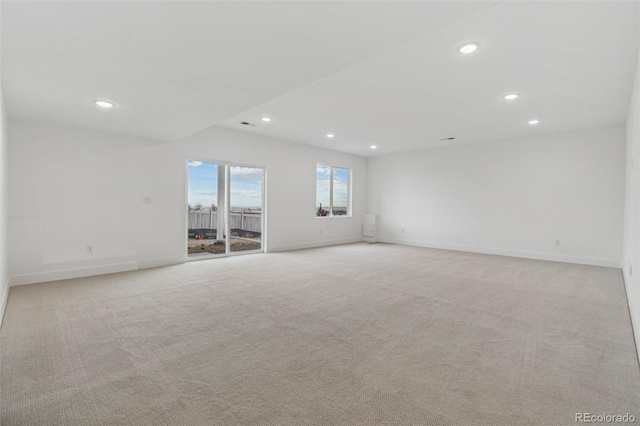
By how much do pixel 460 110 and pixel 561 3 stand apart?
8.67ft

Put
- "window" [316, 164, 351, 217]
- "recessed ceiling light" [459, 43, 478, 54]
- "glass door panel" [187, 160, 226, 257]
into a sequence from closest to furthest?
"recessed ceiling light" [459, 43, 478, 54] < "glass door panel" [187, 160, 226, 257] < "window" [316, 164, 351, 217]

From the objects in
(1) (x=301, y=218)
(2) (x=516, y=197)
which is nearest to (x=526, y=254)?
(2) (x=516, y=197)

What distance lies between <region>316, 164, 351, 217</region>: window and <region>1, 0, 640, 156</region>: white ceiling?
11.2ft

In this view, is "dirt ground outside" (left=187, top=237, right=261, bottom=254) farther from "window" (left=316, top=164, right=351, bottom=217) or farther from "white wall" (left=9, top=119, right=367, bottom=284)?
"window" (left=316, top=164, right=351, bottom=217)

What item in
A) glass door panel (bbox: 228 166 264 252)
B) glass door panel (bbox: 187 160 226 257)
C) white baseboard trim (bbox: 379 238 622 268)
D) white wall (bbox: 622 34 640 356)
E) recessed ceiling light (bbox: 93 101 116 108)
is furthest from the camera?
glass door panel (bbox: 228 166 264 252)

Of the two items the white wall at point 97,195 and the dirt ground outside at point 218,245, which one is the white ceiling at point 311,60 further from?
the dirt ground outside at point 218,245

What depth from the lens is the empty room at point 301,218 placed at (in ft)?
6.07

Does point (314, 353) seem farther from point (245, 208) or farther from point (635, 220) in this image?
point (245, 208)

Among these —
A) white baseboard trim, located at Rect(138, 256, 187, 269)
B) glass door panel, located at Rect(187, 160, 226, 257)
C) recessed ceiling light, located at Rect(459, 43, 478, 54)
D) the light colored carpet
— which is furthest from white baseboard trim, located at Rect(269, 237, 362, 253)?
recessed ceiling light, located at Rect(459, 43, 478, 54)

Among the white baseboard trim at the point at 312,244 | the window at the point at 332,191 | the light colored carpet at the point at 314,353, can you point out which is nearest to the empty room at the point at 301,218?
the light colored carpet at the point at 314,353

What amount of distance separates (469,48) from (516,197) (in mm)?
5061

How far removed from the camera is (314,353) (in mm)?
2352

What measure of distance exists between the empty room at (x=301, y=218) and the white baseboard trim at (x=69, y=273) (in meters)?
0.03

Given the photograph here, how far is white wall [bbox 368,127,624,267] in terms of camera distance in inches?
230
